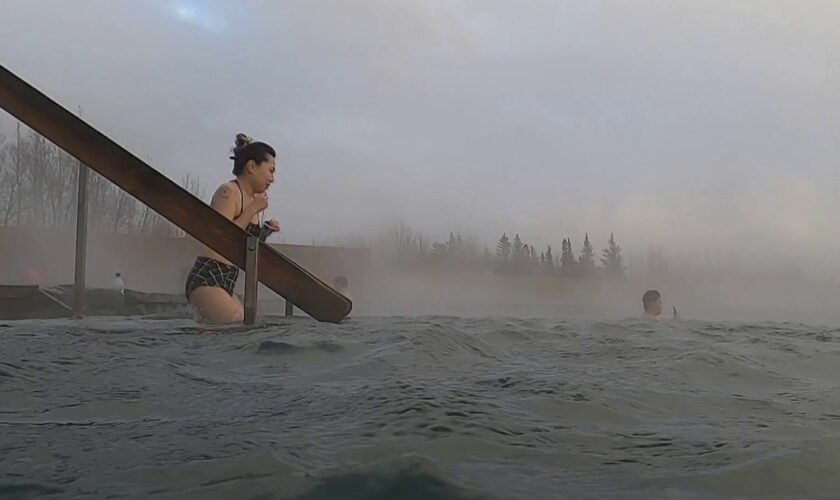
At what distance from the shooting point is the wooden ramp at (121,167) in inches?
Result: 136

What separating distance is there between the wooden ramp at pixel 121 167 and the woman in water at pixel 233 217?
0.49 metres

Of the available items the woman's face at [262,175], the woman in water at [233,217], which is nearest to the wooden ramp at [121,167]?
the woman in water at [233,217]

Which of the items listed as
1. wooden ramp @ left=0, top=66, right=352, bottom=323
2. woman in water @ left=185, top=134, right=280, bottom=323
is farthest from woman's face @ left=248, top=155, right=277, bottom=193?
wooden ramp @ left=0, top=66, right=352, bottom=323

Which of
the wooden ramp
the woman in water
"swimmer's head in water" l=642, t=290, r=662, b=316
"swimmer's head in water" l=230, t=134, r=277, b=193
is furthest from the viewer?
"swimmer's head in water" l=642, t=290, r=662, b=316

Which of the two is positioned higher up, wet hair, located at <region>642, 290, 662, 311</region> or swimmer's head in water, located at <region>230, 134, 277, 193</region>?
swimmer's head in water, located at <region>230, 134, 277, 193</region>

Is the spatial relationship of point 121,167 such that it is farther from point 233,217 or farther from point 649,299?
point 649,299

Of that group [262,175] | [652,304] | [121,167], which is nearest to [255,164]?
[262,175]

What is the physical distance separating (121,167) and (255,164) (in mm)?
1087

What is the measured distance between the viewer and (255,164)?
452cm

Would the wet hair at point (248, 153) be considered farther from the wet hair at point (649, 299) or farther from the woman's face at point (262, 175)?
the wet hair at point (649, 299)

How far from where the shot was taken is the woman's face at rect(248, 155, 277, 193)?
14.8 feet

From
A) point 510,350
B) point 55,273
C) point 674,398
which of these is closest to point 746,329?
point 510,350

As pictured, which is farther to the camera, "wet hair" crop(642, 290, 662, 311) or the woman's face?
"wet hair" crop(642, 290, 662, 311)

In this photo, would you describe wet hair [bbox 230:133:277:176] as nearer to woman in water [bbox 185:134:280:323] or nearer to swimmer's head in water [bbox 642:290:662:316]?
woman in water [bbox 185:134:280:323]
